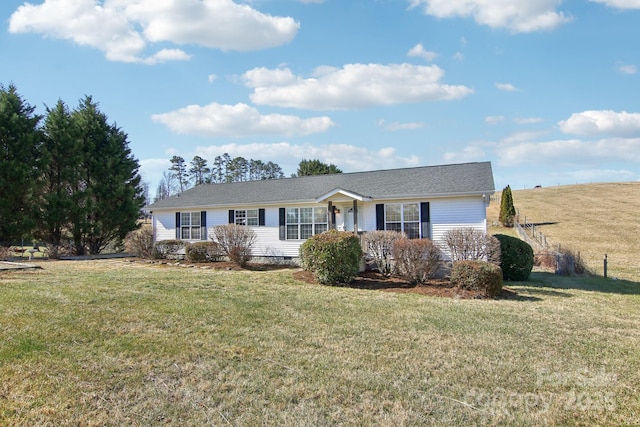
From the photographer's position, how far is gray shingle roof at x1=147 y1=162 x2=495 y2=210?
1413cm

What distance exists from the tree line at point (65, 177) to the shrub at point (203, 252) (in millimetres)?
7987

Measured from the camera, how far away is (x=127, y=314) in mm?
6281

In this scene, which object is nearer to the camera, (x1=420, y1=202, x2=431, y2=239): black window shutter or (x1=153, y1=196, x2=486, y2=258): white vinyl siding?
(x1=153, y1=196, x2=486, y2=258): white vinyl siding

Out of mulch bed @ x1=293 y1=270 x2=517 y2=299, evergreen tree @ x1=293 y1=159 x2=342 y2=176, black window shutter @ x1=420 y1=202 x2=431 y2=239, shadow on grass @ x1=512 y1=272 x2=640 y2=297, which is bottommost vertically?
shadow on grass @ x1=512 y1=272 x2=640 y2=297

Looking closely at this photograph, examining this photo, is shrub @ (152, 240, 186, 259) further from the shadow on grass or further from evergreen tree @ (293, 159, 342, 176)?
evergreen tree @ (293, 159, 342, 176)

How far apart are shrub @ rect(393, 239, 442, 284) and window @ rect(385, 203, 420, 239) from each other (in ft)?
10.7

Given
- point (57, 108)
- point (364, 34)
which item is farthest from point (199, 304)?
point (57, 108)

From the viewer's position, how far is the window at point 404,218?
47.3 ft

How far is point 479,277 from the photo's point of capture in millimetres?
9531

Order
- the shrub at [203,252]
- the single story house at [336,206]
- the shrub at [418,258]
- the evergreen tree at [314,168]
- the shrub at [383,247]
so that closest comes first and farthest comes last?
the shrub at [418,258] < the shrub at [383,247] < the single story house at [336,206] < the shrub at [203,252] < the evergreen tree at [314,168]

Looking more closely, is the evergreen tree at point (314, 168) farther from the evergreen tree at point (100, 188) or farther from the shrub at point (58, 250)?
the shrub at point (58, 250)

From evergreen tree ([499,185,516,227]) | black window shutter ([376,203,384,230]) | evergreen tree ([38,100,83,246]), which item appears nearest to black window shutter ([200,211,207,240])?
evergreen tree ([38,100,83,246])

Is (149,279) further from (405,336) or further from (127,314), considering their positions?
(405,336)

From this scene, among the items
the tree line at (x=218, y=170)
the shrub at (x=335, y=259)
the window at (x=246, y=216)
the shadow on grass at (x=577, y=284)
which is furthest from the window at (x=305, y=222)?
the tree line at (x=218, y=170)
